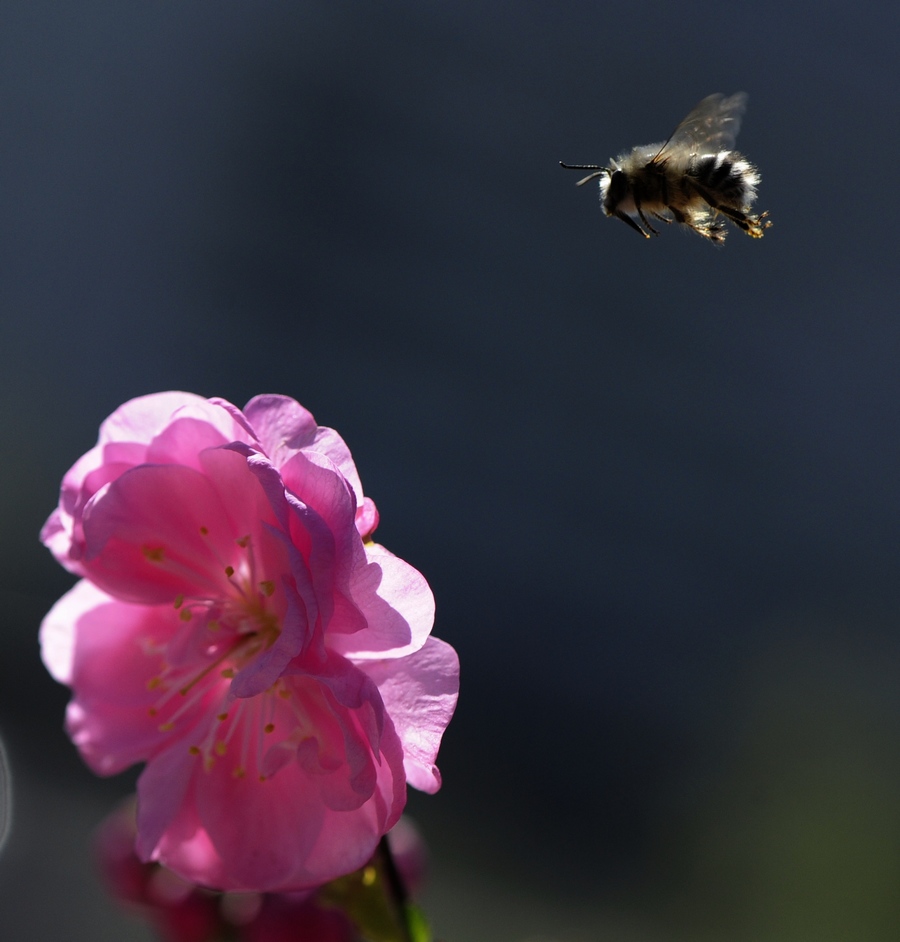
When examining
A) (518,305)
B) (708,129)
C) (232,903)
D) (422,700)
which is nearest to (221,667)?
(422,700)

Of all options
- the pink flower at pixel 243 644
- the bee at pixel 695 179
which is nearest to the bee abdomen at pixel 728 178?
the bee at pixel 695 179

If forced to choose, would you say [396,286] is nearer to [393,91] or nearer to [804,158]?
[393,91]

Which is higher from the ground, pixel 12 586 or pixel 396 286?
pixel 396 286

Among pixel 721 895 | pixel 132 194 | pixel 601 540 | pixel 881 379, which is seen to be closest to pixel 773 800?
pixel 721 895

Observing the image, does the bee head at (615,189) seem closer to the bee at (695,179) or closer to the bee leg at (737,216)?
the bee at (695,179)

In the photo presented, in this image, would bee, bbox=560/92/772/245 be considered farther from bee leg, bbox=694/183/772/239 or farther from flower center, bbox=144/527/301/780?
flower center, bbox=144/527/301/780

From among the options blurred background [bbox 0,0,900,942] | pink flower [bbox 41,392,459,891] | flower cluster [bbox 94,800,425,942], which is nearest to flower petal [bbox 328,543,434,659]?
pink flower [bbox 41,392,459,891]
